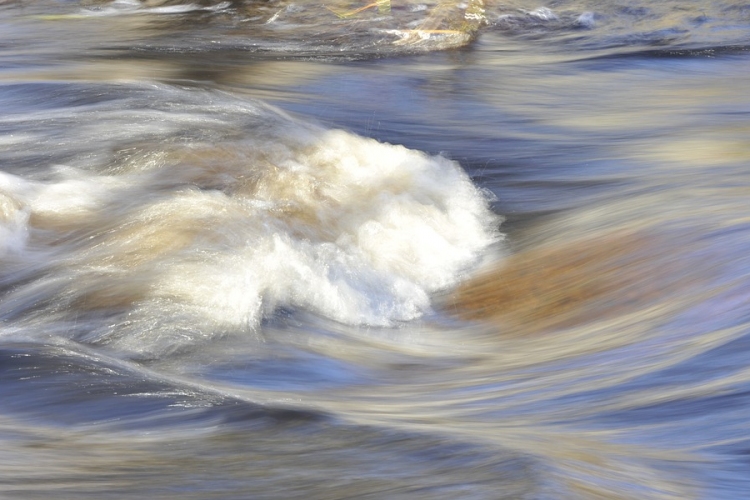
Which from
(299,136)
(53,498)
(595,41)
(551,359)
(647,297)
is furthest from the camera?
(595,41)

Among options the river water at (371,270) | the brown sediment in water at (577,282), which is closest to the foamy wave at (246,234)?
the river water at (371,270)

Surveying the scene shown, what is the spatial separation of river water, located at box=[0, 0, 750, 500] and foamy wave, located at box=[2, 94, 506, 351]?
0.02m

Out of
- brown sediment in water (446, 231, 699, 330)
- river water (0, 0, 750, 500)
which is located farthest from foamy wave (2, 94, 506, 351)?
brown sediment in water (446, 231, 699, 330)

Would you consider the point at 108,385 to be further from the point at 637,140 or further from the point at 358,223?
the point at 637,140

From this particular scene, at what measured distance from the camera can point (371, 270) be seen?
14.7 feet

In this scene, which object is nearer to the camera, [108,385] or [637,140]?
[108,385]

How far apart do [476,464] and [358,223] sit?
2.63 meters

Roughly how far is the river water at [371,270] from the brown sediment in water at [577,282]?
0.05 feet

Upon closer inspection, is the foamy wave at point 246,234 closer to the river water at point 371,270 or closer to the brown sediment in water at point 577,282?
the river water at point 371,270

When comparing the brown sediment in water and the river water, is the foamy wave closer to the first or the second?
the river water

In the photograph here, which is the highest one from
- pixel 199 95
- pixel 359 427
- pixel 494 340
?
pixel 199 95

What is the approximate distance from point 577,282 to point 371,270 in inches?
32.1

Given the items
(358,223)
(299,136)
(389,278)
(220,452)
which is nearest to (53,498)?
(220,452)

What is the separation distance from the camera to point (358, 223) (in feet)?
15.8
